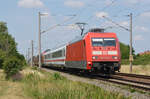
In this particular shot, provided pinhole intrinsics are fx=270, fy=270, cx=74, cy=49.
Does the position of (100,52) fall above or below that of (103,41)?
below

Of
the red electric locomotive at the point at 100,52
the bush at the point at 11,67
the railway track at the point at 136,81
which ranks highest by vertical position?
the red electric locomotive at the point at 100,52

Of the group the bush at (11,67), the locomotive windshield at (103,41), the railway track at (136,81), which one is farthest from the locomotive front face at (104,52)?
the bush at (11,67)

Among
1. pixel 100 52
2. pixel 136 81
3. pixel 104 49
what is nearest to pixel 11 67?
pixel 100 52

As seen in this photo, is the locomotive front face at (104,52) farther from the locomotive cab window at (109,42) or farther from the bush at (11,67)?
the bush at (11,67)

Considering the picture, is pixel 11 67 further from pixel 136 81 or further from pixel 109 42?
pixel 136 81

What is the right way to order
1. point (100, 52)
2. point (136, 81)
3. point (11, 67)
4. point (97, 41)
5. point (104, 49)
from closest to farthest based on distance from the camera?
point (136, 81), point (100, 52), point (104, 49), point (97, 41), point (11, 67)

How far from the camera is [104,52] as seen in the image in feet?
59.1

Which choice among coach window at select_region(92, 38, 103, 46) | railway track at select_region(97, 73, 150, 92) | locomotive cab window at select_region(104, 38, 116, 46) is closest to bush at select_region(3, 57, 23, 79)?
coach window at select_region(92, 38, 103, 46)

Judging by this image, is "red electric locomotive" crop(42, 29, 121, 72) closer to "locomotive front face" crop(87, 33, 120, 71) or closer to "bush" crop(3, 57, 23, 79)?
"locomotive front face" crop(87, 33, 120, 71)

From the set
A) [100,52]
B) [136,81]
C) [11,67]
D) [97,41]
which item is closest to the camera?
[136,81]

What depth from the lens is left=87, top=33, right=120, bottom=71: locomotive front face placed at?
17.8 meters

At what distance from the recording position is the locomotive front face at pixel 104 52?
699 inches

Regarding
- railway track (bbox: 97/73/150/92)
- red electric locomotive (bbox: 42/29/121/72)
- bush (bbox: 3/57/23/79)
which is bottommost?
railway track (bbox: 97/73/150/92)

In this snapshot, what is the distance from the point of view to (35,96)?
32.3ft
